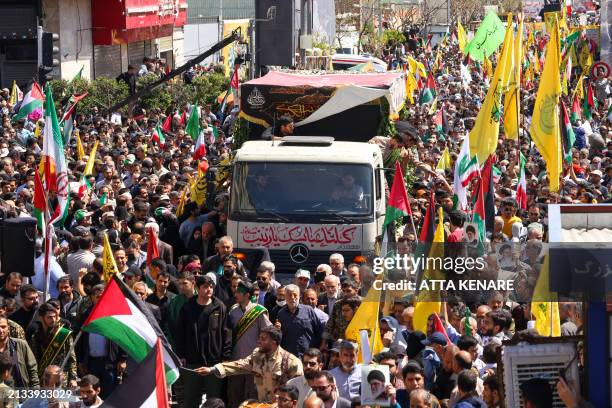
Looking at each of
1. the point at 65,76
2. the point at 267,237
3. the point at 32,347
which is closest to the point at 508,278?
the point at 32,347

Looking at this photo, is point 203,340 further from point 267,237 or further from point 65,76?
point 65,76

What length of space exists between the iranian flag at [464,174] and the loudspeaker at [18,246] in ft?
24.8

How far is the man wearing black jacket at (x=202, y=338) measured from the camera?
37.7ft

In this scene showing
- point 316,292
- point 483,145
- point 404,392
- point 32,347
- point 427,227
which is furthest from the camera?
point 483,145

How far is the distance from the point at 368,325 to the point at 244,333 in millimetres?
1212

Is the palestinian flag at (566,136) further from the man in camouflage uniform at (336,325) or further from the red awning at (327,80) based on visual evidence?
the man in camouflage uniform at (336,325)

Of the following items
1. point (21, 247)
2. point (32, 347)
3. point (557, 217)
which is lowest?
point (32, 347)

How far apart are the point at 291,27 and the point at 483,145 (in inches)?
368

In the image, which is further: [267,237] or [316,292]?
[267,237]

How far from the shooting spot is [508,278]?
29.5 ft

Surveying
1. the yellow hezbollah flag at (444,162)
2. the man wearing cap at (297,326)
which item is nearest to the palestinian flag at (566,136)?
the yellow hezbollah flag at (444,162)

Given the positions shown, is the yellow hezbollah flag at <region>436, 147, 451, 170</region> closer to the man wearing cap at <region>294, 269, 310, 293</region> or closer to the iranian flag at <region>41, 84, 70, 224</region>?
the iranian flag at <region>41, 84, 70, 224</region>

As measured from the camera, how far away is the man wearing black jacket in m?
11.5

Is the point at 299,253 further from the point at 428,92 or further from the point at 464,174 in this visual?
the point at 428,92
